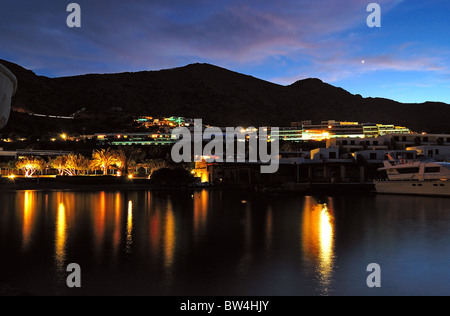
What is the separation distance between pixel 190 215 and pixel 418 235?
17.6 meters

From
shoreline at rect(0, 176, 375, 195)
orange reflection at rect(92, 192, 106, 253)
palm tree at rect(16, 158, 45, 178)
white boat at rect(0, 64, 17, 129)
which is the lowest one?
shoreline at rect(0, 176, 375, 195)

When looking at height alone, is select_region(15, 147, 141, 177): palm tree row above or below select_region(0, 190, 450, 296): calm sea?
above

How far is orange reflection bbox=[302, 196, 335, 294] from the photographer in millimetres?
13194

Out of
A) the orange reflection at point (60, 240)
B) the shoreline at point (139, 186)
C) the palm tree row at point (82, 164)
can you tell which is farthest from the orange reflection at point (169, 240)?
the palm tree row at point (82, 164)

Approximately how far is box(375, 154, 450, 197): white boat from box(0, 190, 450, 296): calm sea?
93.1 ft

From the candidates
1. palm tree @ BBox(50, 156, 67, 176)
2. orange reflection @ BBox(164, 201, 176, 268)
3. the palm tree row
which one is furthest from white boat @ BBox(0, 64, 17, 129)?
palm tree @ BBox(50, 156, 67, 176)

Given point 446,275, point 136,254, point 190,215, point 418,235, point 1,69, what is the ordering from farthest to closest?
point 190,215 < point 418,235 < point 136,254 < point 446,275 < point 1,69

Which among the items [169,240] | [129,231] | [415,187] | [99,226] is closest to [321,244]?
[169,240]

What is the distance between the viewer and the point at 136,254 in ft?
54.0

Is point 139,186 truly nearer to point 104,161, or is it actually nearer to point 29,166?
point 104,161

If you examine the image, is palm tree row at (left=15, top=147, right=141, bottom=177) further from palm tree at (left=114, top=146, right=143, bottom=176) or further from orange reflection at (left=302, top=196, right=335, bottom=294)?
orange reflection at (left=302, top=196, right=335, bottom=294)

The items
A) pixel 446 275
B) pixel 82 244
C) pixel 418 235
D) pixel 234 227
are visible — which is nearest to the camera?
pixel 446 275
